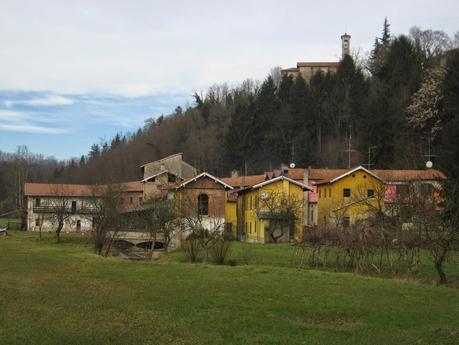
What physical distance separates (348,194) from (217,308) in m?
39.2

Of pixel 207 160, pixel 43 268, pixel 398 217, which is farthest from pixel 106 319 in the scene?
pixel 207 160

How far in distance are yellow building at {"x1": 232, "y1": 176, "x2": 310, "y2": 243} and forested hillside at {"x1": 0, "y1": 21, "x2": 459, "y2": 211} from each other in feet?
42.7

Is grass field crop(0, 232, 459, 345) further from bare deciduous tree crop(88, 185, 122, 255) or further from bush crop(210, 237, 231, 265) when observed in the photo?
bare deciduous tree crop(88, 185, 122, 255)

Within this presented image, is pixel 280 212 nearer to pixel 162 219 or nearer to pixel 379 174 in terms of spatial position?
pixel 162 219

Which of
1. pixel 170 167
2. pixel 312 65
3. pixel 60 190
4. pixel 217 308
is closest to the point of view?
pixel 217 308

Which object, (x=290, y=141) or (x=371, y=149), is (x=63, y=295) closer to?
(x=371, y=149)

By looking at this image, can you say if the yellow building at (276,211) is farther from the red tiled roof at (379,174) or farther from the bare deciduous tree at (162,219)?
the bare deciduous tree at (162,219)

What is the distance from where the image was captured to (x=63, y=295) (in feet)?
47.1

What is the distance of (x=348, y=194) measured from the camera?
5053cm

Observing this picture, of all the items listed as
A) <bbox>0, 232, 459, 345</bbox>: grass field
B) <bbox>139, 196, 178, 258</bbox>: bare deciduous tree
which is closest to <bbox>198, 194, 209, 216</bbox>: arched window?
<bbox>139, 196, 178, 258</bbox>: bare deciduous tree

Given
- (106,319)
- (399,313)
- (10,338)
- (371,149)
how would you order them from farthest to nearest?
1. (371,149)
2. (399,313)
3. (106,319)
4. (10,338)

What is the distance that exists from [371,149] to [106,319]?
53.0m

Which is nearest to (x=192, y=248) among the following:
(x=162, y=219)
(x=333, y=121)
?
(x=162, y=219)

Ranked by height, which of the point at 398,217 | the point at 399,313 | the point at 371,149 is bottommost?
the point at 399,313
